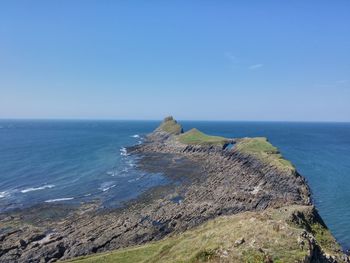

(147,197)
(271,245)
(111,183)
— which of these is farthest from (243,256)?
(111,183)

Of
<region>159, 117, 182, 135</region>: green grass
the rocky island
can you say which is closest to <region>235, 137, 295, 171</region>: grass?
the rocky island

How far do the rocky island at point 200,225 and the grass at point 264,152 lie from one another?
0.61m

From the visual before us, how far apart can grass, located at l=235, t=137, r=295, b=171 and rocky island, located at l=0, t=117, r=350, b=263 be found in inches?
24.1

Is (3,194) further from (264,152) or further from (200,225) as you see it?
(264,152)

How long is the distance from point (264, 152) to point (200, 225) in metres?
55.5

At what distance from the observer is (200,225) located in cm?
5281

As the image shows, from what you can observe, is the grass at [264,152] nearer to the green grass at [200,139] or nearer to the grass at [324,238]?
the green grass at [200,139]

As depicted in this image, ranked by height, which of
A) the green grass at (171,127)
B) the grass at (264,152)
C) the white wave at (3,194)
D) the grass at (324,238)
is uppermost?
the green grass at (171,127)

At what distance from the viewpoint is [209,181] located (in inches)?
3302

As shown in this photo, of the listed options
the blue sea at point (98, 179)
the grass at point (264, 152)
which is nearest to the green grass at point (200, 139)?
the grass at point (264, 152)

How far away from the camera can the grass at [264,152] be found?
86.4 m

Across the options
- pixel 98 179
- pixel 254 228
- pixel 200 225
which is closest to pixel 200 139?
pixel 98 179

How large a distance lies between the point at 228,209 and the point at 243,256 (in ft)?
112

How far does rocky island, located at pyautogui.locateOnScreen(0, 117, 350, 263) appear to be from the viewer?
91.7ft
